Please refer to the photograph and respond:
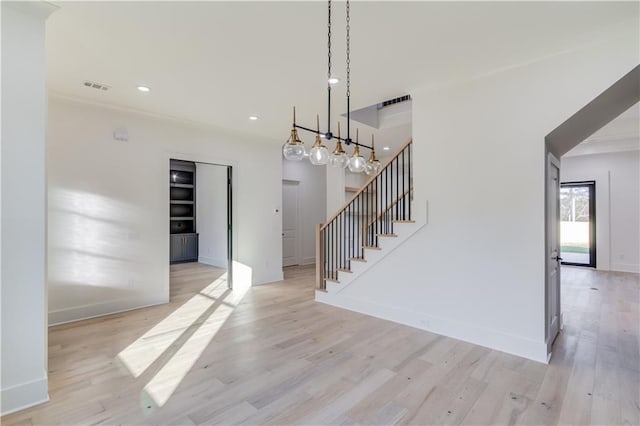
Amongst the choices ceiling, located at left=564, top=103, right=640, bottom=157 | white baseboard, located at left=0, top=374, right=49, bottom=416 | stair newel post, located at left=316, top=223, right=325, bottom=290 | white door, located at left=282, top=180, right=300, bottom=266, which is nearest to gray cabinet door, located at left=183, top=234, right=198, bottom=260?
white door, located at left=282, top=180, right=300, bottom=266

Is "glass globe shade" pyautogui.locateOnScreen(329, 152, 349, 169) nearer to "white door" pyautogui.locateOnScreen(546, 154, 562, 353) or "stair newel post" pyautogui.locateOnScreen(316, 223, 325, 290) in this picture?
"white door" pyautogui.locateOnScreen(546, 154, 562, 353)

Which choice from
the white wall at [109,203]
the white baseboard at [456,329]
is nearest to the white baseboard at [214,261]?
the white wall at [109,203]

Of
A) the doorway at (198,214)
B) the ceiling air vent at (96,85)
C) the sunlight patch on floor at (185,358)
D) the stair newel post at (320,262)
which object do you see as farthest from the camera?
the doorway at (198,214)

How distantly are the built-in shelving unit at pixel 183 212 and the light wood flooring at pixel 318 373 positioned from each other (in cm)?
439

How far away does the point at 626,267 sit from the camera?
282 inches

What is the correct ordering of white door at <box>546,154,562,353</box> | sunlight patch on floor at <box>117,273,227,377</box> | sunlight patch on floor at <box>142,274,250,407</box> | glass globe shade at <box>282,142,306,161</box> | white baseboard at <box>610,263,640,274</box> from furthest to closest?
white baseboard at <box>610,263,640,274</box>
white door at <box>546,154,562,353</box>
sunlight patch on floor at <box>117,273,227,377</box>
glass globe shade at <box>282,142,306,161</box>
sunlight patch on floor at <box>142,274,250,407</box>

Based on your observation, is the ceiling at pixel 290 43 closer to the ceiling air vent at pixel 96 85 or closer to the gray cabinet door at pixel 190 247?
the ceiling air vent at pixel 96 85

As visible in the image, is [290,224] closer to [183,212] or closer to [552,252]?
[183,212]

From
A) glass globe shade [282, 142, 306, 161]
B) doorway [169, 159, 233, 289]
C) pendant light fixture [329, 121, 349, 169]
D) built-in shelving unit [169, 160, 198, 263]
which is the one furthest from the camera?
built-in shelving unit [169, 160, 198, 263]

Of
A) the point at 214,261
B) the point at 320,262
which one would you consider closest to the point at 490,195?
the point at 320,262

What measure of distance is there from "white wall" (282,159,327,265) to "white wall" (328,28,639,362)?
15.6ft

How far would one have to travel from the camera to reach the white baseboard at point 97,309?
3.95 m

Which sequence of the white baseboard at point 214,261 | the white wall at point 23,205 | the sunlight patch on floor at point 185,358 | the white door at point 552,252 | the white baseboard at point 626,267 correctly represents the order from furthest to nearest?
the white baseboard at point 214,261 < the white baseboard at point 626,267 < the white door at point 552,252 < the sunlight patch on floor at point 185,358 < the white wall at point 23,205

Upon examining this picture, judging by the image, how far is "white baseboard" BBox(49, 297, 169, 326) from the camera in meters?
3.95
